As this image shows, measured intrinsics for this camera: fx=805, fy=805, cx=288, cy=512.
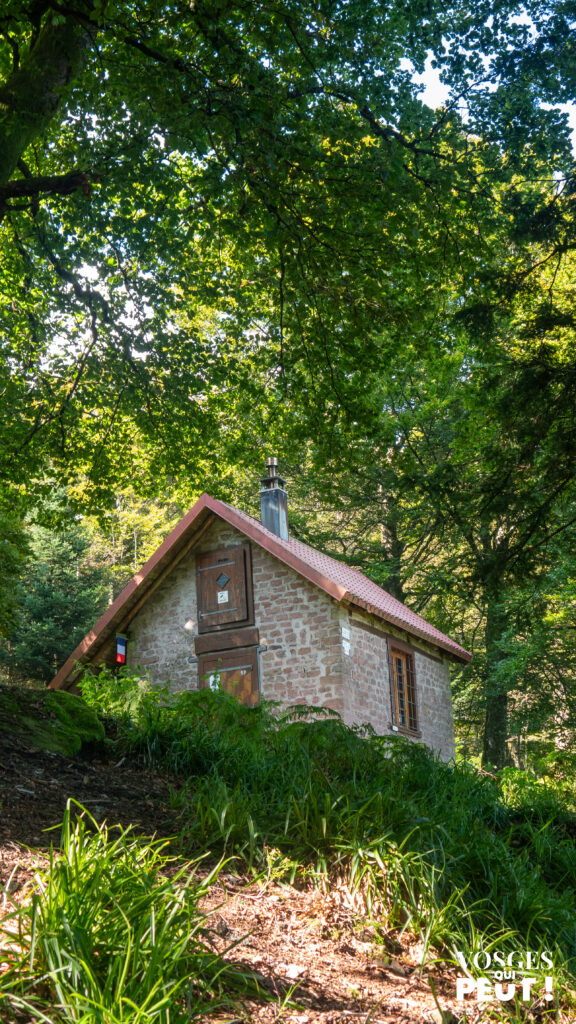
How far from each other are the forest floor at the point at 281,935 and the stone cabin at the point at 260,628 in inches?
316

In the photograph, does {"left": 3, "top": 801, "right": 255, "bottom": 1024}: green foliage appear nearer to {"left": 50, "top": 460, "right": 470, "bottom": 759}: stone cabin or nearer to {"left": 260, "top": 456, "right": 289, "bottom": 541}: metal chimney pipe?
{"left": 50, "top": 460, "right": 470, "bottom": 759}: stone cabin

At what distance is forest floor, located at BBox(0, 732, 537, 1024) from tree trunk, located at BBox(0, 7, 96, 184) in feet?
17.1

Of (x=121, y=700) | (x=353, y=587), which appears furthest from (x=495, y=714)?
(x=121, y=700)

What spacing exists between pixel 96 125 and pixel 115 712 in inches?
284

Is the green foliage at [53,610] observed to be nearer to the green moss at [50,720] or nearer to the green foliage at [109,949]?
the green moss at [50,720]

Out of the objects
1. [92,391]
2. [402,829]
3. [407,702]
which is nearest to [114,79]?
[92,391]

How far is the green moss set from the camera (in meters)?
5.76

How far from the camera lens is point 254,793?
5383 millimetres

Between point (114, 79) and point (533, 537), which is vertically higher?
point (114, 79)

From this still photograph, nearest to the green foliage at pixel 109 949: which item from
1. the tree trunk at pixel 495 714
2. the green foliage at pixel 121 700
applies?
the green foliage at pixel 121 700

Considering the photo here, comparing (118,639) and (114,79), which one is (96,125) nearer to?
(114,79)

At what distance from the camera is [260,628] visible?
1427cm

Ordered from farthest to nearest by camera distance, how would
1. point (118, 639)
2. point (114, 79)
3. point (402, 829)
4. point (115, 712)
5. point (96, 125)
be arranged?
point (118, 639) → point (96, 125) → point (114, 79) → point (115, 712) → point (402, 829)

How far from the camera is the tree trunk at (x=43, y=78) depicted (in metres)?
6.74
